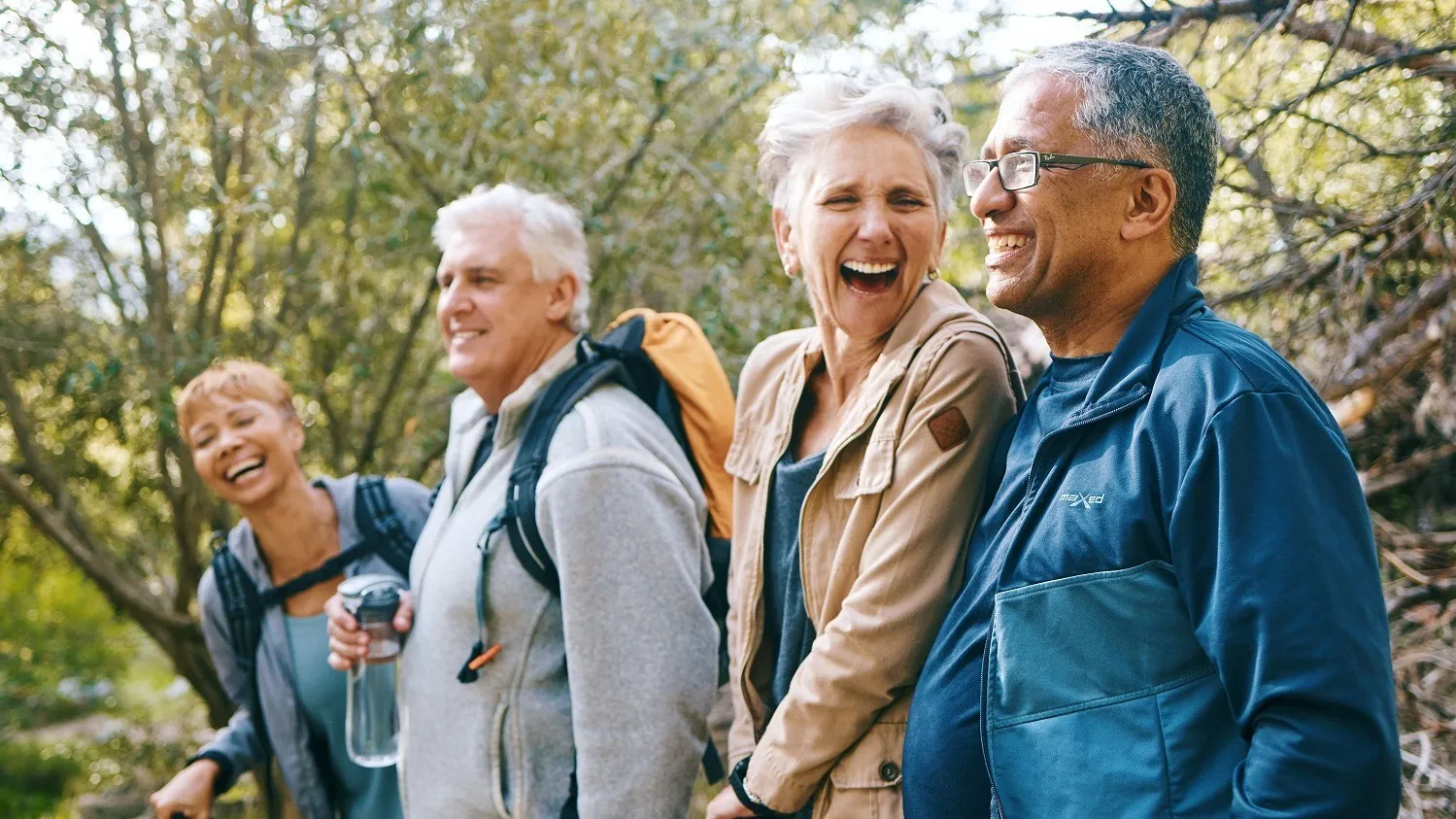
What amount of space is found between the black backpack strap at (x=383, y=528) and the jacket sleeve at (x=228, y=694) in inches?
13.4

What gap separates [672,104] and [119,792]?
4.80 meters

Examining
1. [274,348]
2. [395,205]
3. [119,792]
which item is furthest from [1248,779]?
[119,792]

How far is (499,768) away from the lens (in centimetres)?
222

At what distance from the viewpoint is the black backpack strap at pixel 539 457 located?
7.29ft

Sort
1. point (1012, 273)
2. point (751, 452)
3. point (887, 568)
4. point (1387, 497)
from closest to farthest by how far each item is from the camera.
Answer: point (1012, 273) < point (887, 568) < point (751, 452) < point (1387, 497)

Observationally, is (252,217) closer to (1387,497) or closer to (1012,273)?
(1012,273)

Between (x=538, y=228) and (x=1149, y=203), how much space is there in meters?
1.46

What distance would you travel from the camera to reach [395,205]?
4.35m

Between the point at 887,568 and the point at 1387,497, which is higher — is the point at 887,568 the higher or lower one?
the higher one

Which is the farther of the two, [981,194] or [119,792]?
[119,792]

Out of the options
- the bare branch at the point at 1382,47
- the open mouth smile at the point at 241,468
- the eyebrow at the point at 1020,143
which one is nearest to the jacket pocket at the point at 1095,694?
the eyebrow at the point at 1020,143

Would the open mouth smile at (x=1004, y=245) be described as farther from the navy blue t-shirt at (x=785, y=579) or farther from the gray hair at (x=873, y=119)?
the navy blue t-shirt at (x=785, y=579)

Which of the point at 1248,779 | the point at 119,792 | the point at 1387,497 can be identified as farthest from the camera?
the point at 119,792

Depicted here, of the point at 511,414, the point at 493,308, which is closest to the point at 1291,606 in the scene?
the point at 511,414
